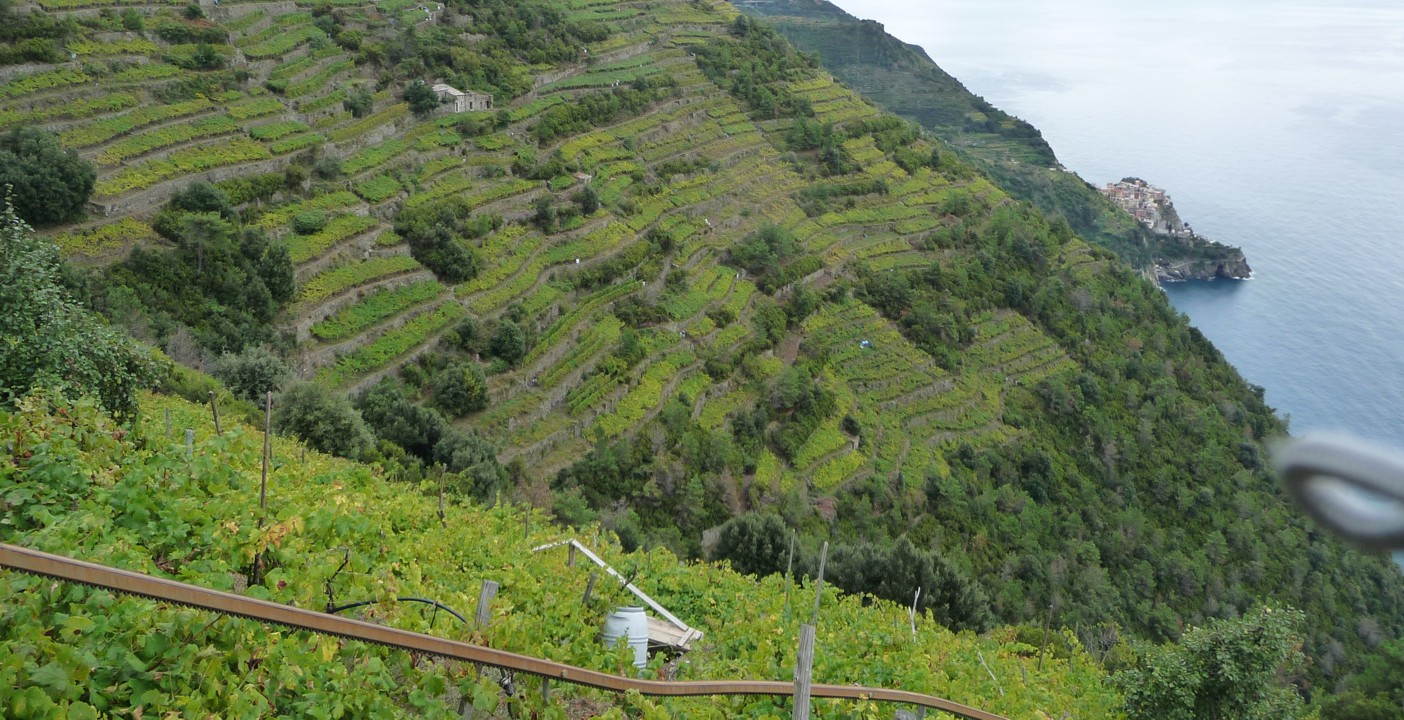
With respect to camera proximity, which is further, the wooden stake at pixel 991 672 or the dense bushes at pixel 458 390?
the dense bushes at pixel 458 390

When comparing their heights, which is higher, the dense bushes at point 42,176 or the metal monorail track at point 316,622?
the metal monorail track at point 316,622

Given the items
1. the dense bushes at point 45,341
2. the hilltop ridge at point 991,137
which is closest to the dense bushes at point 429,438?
the dense bushes at point 45,341

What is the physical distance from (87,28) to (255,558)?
24.3 meters

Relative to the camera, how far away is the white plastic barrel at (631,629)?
214 inches

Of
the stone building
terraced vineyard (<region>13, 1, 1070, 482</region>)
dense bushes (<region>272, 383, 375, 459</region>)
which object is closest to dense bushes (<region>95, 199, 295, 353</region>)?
terraced vineyard (<region>13, 1, 1070, 482</region>)

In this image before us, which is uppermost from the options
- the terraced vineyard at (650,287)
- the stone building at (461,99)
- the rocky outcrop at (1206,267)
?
the stone building at (461,99)

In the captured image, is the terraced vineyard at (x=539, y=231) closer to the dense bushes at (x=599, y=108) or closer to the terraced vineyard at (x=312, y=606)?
the dense bushes at (x=599, y=108)

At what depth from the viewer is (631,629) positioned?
5.43 m

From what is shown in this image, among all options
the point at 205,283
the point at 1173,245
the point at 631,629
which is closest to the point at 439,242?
the point at 205,283

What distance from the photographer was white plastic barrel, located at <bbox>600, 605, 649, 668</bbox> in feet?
17.8

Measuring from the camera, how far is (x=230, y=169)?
2117 centimetres

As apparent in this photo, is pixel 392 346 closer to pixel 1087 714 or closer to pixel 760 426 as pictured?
pixel 760 426

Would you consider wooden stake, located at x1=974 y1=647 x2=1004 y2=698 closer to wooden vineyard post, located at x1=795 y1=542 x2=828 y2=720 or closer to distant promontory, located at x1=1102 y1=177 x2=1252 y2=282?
wooden vineyard post, located at x1=795 y1=542 x2=828 y2=720

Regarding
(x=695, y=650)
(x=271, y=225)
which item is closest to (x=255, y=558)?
(x=695, y=650)
